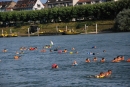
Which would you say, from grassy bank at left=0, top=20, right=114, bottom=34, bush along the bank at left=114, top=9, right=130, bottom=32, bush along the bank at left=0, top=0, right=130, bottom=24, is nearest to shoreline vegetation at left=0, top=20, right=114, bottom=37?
grassy bank at left=0, top=20, right=114, bottom=34

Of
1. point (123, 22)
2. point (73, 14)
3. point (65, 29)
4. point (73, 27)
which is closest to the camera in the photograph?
point (123, 22)

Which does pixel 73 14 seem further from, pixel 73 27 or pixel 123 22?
pixel 123 22

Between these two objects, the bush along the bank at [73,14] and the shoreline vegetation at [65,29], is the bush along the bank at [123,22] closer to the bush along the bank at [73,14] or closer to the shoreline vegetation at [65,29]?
the shoreline vegetation at [65,29]

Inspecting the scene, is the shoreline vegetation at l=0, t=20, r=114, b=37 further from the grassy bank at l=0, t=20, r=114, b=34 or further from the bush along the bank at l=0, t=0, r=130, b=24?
the bush along the bank at l=0, t=0, r=130, b=24

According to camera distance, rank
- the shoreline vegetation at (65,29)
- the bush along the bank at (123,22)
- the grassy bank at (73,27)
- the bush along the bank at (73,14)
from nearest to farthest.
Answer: the bush along the bank at (123,22) → the shoreline vegetation at (65,29) → the grassy bank at (73,27) → the bush along the bank at (73,14)

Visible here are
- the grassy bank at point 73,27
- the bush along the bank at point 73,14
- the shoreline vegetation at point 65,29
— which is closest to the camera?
the shoreline vegetation at point 65,29

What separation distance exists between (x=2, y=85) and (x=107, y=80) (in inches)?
422

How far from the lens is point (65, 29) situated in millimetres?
140875

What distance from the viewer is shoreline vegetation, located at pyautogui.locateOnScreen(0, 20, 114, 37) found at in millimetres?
131488

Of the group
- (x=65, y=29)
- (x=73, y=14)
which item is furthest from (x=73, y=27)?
(x=73, y=14)

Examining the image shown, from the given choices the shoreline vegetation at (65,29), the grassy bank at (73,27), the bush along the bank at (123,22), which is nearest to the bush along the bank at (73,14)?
the shoreline vegetation at (65,29)

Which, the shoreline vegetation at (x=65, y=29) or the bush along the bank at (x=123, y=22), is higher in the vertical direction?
the bush along the bank at (x=123, y=22)

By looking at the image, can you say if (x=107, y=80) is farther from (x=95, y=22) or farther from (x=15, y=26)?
(x=15, y=26)

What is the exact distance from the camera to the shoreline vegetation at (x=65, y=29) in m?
131
